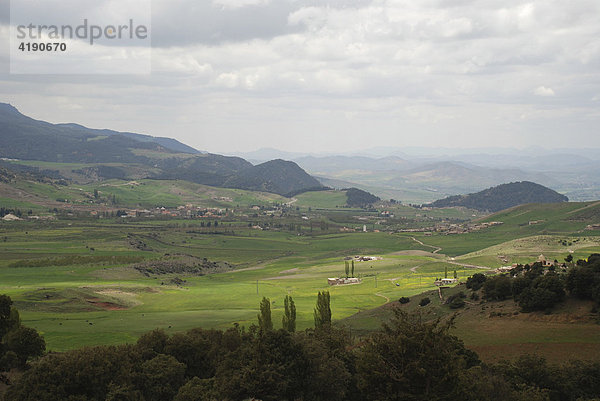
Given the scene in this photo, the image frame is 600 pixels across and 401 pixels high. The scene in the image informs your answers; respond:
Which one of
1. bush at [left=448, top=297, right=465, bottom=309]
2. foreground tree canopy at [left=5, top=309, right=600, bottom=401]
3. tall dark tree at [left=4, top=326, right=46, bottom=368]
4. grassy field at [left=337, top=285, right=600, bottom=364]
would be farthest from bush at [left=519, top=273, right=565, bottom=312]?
tall dark tree at [left=4, top=326, right=46, bottom=368]

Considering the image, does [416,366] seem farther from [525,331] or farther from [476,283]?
[476,283]

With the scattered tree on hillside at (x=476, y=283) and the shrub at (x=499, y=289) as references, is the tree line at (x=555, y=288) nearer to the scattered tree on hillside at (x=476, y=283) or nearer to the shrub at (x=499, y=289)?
the shrub at (x=499, y=289)

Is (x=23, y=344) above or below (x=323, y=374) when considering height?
below

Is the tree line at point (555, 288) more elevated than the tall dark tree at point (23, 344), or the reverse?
the tree line at point (555, 288)

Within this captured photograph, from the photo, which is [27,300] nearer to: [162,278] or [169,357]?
[162,278]

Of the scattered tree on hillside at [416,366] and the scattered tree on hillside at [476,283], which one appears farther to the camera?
the scattered tree on hillside at [476,283]

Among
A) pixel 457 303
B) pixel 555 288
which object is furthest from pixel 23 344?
pixel 555 288

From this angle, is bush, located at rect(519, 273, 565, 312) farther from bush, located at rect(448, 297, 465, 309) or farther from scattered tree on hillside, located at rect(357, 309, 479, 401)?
scattered tree on hillside, located at rect(357, 309, 479, 401)

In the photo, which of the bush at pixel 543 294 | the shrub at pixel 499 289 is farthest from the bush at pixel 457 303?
the bush at pixel 543 294

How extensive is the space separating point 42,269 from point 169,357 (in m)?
125

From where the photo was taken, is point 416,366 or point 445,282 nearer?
point 416,366

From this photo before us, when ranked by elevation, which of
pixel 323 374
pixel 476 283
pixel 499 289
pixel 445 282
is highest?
pixel 499 289

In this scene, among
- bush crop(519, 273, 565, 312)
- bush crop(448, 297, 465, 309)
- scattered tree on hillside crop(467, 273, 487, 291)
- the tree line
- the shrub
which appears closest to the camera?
the tree line

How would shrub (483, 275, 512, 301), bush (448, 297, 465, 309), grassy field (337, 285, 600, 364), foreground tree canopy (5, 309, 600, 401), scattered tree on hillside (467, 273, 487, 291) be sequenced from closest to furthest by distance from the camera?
1. foreground tree canopy (5, 309, 600, 401)
2. grassy field (337, 285, 600, 364)
3. shrub (483, 275, 512, 301)
4. bush (448, 297, 465, 309)
5. scattered tree on hillside (467, 273, 487, 291)
